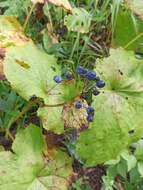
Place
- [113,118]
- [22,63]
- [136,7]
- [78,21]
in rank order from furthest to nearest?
[136,7], [78,21], [22,63], [113,118]

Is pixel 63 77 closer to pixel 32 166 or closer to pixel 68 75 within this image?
pixel 68 75

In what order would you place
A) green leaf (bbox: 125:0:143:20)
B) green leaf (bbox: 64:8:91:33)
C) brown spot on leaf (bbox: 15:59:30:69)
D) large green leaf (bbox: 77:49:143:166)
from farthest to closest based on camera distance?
green leaf (bbox: 125:0:143:20) → green leaf (bbox: 64:8:91:33) → brown spot on leaf (bbox: 15:59:30:69) → large green leaf (bbox: 77:49:143:166)

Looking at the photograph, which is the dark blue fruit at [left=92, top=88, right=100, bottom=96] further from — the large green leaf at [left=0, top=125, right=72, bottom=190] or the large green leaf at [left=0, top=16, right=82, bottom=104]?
the large green leaf at [left=0, top=125, right=72, bottom=190]

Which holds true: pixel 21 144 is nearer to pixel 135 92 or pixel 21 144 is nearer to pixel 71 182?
pixel 71 182

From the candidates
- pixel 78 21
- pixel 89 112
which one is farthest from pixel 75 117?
pixel 78 21

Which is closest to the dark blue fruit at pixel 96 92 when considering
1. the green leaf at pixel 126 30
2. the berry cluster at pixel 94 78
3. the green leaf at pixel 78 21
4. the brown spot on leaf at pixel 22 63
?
the berry cluster at pixel 94 78

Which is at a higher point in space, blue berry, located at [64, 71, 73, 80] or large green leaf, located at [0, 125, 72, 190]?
blue berry, located at [64, 71, 73, 80]

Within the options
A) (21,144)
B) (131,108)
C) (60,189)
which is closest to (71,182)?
(60,189)

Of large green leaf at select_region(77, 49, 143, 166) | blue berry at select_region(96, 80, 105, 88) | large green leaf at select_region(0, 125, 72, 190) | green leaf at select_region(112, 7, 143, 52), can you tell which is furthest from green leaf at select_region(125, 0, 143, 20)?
large green leaf at select_region(0, 125, 72, 190)
